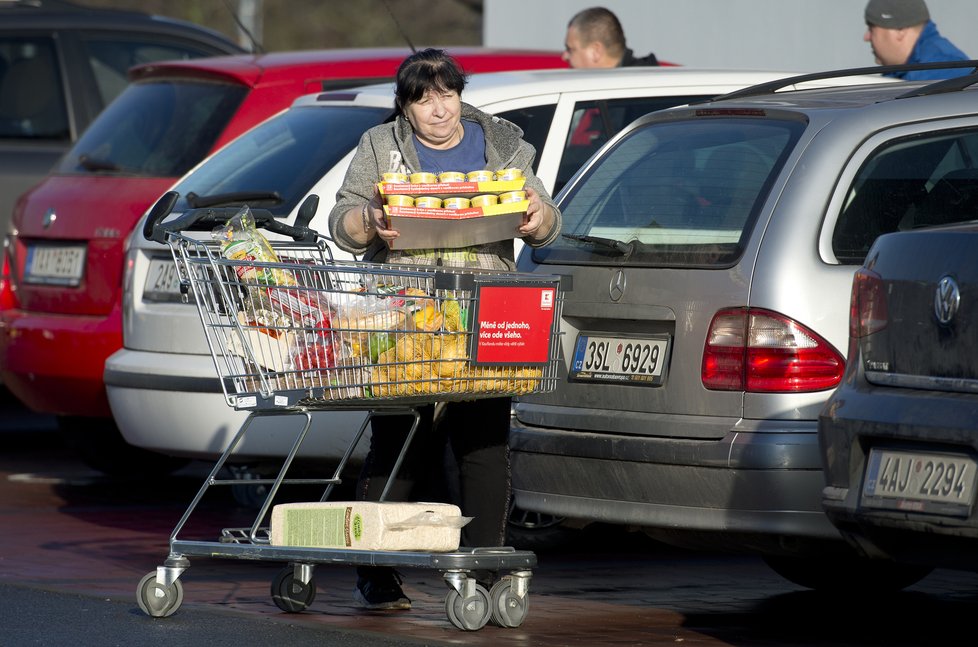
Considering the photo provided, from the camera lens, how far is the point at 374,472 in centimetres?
596

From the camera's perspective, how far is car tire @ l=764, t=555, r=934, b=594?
6.36 m

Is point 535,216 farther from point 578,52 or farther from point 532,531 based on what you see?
point 578,52

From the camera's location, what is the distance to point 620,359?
5.71 m

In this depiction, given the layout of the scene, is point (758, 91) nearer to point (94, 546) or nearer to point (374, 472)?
point (374, 472)

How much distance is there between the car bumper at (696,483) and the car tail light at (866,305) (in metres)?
0.41

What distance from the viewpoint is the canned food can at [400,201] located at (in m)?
5.35

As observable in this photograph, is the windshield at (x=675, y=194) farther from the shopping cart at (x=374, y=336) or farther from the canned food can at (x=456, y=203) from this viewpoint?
the canned food can at (x=456, y=203)

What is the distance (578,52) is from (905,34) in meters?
1.82

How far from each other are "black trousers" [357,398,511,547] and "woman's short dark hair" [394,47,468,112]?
96 centimetres

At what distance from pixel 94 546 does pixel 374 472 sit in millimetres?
2010

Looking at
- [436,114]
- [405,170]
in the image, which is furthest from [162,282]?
[436,114]

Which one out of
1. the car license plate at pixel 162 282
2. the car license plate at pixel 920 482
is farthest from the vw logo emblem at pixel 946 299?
the car license plate at pixel 162 282

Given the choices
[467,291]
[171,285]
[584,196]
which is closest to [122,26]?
[171,285]

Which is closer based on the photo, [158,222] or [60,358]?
[158,222]
